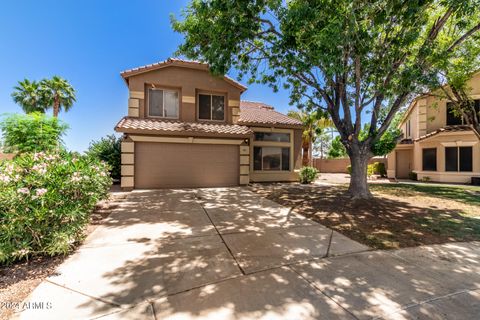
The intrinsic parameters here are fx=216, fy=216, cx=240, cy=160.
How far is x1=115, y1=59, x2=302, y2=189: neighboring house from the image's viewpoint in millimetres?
11273

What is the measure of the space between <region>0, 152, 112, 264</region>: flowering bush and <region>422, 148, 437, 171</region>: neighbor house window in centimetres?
2237

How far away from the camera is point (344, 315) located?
8.25 feet

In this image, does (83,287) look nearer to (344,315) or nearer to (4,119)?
(344,315)

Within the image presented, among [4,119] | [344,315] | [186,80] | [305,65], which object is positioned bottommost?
[344,315]

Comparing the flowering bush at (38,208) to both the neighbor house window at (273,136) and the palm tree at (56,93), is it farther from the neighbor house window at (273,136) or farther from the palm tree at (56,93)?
the palm tree at (56,93)

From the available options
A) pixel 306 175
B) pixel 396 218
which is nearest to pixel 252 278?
pixel 396 218

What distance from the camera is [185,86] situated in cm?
1245

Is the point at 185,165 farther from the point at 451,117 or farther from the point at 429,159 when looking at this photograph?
the point at 451,117

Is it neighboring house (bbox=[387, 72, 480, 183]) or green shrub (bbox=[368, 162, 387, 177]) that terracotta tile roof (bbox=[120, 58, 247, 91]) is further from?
green shrub (bbox=[368, 162, 387, 177])

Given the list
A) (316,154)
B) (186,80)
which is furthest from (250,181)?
(316,154)

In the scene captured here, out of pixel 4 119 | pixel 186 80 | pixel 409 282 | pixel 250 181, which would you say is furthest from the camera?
pixel 250 181

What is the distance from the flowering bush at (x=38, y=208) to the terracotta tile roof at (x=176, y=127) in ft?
19.9

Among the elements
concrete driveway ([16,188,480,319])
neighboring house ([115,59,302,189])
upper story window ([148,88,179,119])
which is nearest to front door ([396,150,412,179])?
neighboring house ([115,59,302,189])

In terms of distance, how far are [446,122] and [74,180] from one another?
917 inches
